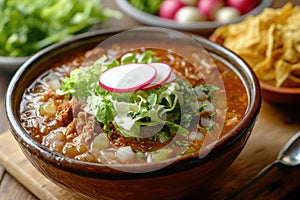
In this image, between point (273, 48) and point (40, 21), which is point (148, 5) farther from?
point (273, 48)

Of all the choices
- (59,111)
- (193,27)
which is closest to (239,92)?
(59,111)

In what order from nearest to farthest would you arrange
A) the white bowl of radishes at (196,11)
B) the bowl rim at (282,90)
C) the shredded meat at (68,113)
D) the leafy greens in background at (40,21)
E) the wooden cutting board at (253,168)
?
1. the shredded meat at (68,113)
2. the wooden cutting board at (253,168)
3. the bowl rim at (282,90)
4. the leafy greens in background at (40,21)
5. the white bowl of radishes at (196,11)

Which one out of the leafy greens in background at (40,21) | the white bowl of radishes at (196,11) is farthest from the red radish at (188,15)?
the leafy greens in background at (40,21)

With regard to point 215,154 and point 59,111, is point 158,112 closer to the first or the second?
point 215,154

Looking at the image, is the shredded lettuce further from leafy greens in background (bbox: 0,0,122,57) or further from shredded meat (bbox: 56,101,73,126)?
leafy greens in background (bbox: 0,0,122,57)

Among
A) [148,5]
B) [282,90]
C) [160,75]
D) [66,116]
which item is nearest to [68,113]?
[66,116]

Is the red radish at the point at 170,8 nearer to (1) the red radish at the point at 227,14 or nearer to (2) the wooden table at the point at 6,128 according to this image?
(1) the red radish at the point at 227,14
